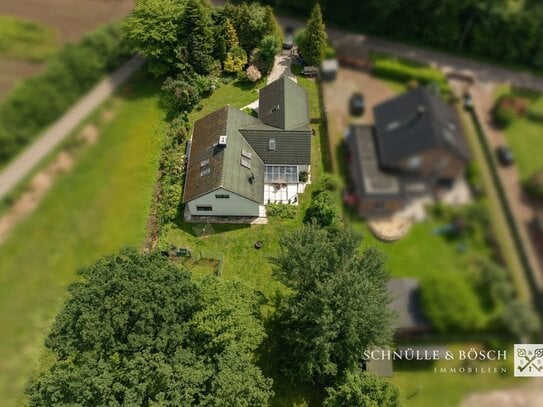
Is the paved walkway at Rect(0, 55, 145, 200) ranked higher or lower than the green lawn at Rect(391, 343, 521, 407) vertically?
higher

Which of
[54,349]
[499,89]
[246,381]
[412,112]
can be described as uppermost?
[499,89]

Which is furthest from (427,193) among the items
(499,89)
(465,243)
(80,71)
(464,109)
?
(80,71)

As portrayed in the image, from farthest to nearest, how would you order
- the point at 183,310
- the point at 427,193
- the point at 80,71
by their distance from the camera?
the point at 183,310, the point at 427,193, the point at 80,71

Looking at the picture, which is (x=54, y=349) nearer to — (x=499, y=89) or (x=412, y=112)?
(x=412, y=112)

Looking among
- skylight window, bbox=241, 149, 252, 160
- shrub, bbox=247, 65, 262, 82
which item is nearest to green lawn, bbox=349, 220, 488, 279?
skylight window, bbox=241, 149, 252, 160

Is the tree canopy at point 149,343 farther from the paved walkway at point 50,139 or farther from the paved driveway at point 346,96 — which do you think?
the paved walkway at point 50,139

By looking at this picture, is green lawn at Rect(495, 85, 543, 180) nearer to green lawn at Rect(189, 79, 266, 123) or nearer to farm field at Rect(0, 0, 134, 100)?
farm field at Rect(0, 0, 134, 100)
